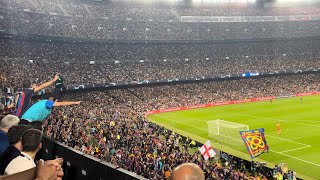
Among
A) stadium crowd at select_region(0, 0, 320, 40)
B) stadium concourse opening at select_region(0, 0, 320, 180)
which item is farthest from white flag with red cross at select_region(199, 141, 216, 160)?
stadium crowd at select_region(0, 0, 320, 40)

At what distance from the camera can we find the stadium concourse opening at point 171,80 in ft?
65.0

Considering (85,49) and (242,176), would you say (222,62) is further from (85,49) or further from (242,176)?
(242,176)

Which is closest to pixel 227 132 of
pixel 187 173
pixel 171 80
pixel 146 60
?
pixel 187 173

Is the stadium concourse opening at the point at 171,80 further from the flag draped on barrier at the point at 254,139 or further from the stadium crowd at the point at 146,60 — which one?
the stadium crowd at the point at 146,60

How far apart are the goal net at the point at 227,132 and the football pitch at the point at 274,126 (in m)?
0.48

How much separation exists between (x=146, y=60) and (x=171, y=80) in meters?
8.51

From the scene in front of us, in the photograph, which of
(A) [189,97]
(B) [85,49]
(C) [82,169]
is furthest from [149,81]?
(C) [82,169]

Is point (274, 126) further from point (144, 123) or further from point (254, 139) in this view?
point (254, 139)

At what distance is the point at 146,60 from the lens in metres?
73.4

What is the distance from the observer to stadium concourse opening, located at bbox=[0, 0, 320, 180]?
19797 millimetres

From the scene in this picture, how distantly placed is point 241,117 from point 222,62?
34865mm

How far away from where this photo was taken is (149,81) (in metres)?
65.9

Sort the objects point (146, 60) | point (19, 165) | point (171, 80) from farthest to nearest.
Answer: point (146, 60) → point (171, 80) → point (19, 165)

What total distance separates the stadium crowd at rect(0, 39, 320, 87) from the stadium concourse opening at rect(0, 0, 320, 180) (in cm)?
27
